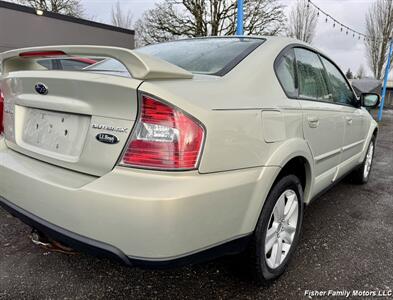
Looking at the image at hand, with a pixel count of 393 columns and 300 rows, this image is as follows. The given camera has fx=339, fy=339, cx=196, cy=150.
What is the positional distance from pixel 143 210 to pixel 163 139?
31cm

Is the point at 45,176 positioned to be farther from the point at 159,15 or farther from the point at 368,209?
the point at 159,15

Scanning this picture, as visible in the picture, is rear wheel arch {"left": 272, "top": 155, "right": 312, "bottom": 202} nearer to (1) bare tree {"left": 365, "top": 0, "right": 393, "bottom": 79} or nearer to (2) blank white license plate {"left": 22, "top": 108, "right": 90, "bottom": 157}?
(2) blank white license plate {"left": 22, "top": 108, "right": 90, "bottom": 157}

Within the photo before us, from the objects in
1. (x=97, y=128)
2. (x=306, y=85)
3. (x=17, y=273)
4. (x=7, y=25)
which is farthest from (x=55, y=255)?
(x=7, y=25)

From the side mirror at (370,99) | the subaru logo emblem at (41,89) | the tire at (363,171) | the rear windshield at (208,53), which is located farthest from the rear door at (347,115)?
the subaru logo emblem at (41,89)

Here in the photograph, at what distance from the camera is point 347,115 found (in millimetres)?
3117

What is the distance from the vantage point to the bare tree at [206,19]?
14.2 m

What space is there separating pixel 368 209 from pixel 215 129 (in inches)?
110

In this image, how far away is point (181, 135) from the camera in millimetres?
1439

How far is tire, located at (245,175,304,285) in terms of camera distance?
73.5 inches

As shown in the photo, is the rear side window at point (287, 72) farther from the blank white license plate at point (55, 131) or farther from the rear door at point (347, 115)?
the blank white license plate at point (55, 131)

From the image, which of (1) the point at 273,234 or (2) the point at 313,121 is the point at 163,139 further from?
(2) the point at 313,121

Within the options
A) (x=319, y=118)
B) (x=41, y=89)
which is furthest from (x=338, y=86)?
(x=41, y=89)

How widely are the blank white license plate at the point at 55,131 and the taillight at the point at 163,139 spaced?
0.96 feet

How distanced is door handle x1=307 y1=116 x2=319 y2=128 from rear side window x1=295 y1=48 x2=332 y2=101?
17 centimetres
